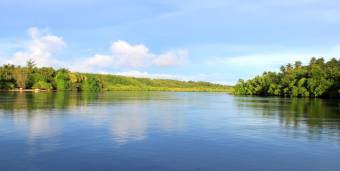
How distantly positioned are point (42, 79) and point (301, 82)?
107 meters

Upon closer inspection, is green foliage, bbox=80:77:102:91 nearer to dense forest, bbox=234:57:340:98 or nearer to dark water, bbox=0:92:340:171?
dense forest, bbox=234:57:340:98

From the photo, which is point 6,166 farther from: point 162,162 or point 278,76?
point 278,76

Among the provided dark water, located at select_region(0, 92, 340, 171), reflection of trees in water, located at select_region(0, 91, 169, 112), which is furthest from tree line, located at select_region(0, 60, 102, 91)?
dark water, located at select_region(0, 92, 340, 171)

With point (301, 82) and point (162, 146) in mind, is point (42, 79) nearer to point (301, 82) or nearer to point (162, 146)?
point (301, 82)

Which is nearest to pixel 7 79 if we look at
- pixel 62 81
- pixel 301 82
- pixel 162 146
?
pixel 62 81

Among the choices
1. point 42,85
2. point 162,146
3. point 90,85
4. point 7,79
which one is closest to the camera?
point 162,146

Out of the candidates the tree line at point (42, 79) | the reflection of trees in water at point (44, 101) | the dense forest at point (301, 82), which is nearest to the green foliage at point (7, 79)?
the tree line at point (42, 79)

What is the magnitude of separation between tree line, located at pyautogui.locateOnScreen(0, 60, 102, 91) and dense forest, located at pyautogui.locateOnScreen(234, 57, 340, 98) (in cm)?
7371

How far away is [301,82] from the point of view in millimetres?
127125

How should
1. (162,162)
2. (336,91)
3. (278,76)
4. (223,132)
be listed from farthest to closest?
(278,76) < (336,91) < (223,132) < (162,162)

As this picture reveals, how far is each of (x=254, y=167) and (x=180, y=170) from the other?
3519 millimetres

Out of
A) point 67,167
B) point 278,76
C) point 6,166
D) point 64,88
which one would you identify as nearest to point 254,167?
point 67,167

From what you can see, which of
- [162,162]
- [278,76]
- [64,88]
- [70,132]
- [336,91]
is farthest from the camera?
[64,88]

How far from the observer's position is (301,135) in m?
29.1
